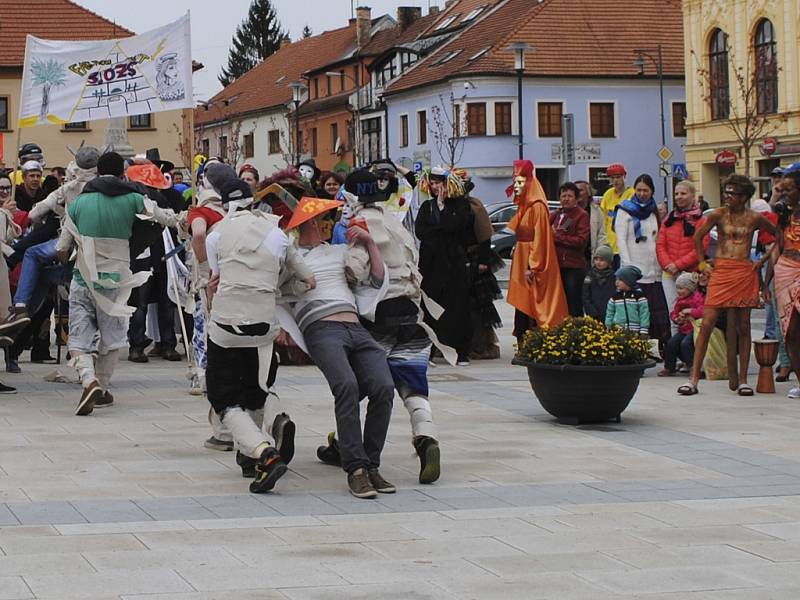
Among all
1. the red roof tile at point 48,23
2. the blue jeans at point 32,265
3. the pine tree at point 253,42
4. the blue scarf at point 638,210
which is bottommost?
the blue jeans at point 32,265

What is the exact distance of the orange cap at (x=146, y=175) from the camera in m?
13.9

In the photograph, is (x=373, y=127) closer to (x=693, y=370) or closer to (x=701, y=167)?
(x=701, y=167)

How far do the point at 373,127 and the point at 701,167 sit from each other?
23.4 metres

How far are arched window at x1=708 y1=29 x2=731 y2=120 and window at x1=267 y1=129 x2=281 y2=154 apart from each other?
1480 inches

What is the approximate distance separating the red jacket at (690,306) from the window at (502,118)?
45095mm

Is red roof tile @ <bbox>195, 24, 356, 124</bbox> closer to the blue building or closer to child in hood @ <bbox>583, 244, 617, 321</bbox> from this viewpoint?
the blue building

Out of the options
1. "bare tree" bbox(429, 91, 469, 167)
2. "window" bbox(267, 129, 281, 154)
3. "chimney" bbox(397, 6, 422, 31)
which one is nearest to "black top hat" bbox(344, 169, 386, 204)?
"bare tree" bbox(429, 91, 469, 167)

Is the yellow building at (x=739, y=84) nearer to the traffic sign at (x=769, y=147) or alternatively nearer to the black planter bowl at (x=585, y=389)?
the traffic sign at (x=769, y=147)

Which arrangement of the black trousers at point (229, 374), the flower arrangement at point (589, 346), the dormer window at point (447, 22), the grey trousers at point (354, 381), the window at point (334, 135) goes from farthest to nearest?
the window at point (334, 135) < the dormer window at point (447, 22) < the flower arrangement at point (589, 346) < the black trousers at point (229, 374) < the grey trousers at point (354, 381)

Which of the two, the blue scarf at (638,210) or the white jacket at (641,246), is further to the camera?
the blue scarf at (638,210)

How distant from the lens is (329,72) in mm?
76250

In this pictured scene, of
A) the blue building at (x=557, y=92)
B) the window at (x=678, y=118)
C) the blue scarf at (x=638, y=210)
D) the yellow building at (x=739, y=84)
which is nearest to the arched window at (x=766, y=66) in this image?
the yellow building at (x=739, y=84)

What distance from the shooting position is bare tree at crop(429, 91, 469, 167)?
58.4 m

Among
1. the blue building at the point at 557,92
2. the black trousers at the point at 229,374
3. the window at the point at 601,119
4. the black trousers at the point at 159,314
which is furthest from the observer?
the window at the point at 601,119
